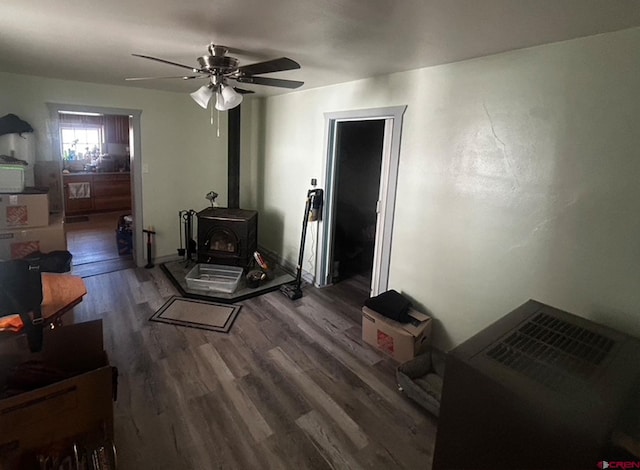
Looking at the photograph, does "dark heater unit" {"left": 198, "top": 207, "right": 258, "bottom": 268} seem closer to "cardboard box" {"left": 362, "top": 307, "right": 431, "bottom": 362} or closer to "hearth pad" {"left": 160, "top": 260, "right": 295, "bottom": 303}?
"hearth pad" {"left": 160, "top": 260, "right": 295, "bottom": 303}

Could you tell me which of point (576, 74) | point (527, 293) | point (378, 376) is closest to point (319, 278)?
point (378, 376)

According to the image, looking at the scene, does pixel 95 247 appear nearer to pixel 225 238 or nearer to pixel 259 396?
pixel 225 238

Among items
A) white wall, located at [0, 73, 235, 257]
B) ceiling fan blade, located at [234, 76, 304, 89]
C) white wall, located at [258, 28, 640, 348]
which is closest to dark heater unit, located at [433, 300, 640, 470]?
white wall, located at [258, 28, 640, 348]

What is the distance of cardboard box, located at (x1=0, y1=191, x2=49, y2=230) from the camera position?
295cm

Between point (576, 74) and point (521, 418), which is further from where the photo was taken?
point (576, 74)

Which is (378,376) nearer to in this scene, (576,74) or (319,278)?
(319,278)

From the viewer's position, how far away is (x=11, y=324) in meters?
1.69

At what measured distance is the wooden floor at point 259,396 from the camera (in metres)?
1.84

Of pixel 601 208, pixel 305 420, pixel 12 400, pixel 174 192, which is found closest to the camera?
pixel 12 400

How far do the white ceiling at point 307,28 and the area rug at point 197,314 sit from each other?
2.17 meters

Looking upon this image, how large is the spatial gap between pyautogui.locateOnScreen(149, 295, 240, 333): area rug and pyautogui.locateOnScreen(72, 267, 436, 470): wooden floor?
8 cm

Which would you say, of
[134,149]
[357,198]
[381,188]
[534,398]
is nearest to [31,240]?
[134,149]

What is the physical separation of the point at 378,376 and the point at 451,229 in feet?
3.94

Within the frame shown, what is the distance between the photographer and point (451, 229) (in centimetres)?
253
